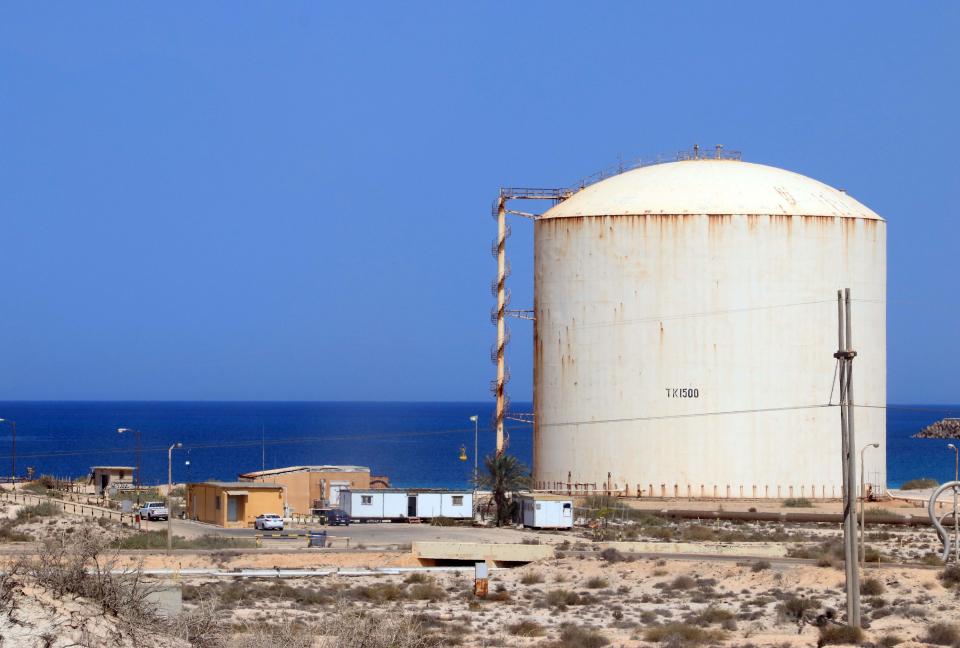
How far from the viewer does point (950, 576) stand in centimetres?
3272

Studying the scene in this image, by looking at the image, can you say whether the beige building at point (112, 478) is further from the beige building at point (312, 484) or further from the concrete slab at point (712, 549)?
the concrete slab at point (712, 549)

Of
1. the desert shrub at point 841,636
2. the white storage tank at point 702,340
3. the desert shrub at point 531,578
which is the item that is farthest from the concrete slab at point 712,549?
the desert shrub at point 841,636

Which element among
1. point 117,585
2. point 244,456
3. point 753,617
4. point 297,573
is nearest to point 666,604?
point 753,617

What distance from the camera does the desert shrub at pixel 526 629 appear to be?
94.4 feet

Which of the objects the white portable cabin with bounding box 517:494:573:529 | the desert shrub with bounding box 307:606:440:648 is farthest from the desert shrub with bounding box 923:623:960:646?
the white portable cabin with bounding box 517:494:573:529

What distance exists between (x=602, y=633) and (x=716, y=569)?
8761 millimetres

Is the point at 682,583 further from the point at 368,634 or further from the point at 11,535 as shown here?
the point at 11,535

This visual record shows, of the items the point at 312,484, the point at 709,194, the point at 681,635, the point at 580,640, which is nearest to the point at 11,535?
the point at 312,484

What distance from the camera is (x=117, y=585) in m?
13.9

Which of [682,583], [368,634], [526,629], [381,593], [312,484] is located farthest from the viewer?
[312,484]

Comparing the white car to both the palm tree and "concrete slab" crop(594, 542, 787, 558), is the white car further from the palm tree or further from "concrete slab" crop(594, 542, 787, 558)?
"concrete slab" crop(594, 542, 787, 558)

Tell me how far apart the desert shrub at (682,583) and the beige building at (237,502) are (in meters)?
20.4

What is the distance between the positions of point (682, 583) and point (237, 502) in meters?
21.4

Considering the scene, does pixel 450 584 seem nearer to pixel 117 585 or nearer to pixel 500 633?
pixel 500 633
